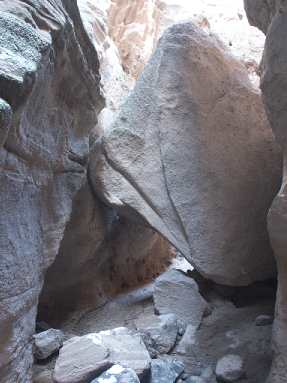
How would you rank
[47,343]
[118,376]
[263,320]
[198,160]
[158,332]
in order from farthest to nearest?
[198,160] < [158,332] < [263,320] < [47,343] < [118,376]

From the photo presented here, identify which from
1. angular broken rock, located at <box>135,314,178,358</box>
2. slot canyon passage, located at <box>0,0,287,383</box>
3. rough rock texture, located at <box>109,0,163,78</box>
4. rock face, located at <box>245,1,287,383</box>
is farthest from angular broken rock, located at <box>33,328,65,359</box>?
rough rock texture, located at <box>109,0,163,78</box>

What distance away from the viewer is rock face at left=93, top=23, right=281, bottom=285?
9.09ft

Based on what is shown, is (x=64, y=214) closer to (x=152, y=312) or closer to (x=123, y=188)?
(x=123, y=188)

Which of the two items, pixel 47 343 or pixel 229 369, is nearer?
pixel 229 369

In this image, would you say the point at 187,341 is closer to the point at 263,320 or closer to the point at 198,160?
the point at 263,320

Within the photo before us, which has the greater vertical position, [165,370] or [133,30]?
[133,30]

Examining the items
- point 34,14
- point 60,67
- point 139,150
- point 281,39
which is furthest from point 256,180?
point 34,14

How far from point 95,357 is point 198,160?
154cm

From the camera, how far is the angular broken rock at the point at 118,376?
180 cm

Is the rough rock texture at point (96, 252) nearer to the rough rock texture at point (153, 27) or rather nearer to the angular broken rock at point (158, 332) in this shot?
the angular broken rock at point (158, 332)

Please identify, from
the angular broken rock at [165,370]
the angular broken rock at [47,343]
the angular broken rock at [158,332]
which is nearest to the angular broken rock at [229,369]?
the angular broken rock at [165,370]

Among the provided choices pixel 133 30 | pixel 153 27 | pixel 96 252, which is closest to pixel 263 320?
pixel 96 252

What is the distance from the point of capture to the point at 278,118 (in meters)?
1.88

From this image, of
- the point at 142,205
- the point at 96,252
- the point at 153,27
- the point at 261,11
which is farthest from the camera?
the point at 153,27
